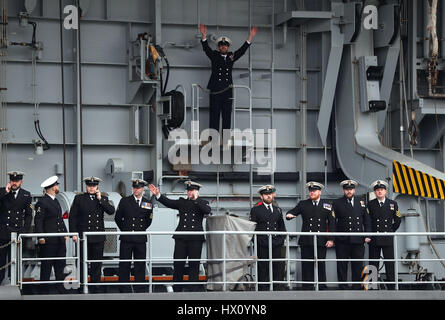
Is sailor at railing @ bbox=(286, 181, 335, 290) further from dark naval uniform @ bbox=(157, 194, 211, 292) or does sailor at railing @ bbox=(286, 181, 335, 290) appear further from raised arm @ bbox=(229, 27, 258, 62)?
raised arm @ bbox=(229, 27, 258, 62)

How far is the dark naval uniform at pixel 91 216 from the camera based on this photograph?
14953mm

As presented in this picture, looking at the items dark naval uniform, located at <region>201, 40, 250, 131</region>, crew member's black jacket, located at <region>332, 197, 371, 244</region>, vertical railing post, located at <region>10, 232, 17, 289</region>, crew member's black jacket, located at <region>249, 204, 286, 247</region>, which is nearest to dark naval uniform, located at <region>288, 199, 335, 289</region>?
crew member's black jacket, located at <region>332, 197, 371, 244</region>

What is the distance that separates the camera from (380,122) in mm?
18922

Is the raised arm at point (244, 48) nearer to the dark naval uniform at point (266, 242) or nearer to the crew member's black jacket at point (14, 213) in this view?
the dark naval uniform at point (266, 242)

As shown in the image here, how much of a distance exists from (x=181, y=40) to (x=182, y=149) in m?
1.85

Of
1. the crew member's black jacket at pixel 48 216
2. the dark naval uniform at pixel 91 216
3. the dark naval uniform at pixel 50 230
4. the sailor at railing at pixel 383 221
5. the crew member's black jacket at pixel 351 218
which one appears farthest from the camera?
the sailor at railing at pixel 383 221

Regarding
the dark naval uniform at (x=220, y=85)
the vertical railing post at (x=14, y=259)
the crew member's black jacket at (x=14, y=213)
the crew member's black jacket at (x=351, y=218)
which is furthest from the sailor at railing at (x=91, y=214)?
the dark naval uniform at (x=220, y=85)

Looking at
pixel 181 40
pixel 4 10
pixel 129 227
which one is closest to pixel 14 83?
pixel 4 10

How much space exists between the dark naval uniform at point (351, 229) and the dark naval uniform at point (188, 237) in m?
1.86

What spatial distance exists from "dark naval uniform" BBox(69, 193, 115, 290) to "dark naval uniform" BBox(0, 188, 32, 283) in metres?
0.59

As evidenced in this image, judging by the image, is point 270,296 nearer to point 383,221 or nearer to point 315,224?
point 315,224

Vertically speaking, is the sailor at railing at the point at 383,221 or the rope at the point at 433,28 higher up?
the rope at the point at 433,28

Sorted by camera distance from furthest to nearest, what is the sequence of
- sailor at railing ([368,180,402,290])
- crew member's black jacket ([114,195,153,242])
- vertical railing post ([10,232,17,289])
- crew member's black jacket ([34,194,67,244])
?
sailor at railing ([368,180,402,290])
crew member's black jacket ([114,195,153,242])
crew member's black jacket ([34,194,67,244])
vertical railing post ([10,232,17,289])

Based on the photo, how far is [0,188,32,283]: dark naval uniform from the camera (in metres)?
14.9
